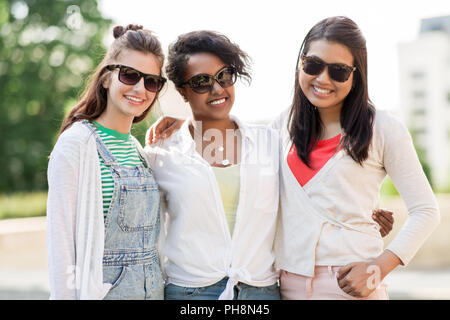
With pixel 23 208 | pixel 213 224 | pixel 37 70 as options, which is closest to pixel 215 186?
pixel 213 224

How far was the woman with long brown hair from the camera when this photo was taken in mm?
2229

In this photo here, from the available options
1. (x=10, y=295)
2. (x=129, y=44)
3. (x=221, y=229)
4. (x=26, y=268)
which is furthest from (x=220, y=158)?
(x=26, y=268)

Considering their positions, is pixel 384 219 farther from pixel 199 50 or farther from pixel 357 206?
pixel 199 50

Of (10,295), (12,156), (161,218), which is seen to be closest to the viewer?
(161,218)

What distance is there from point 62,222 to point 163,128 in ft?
2.83

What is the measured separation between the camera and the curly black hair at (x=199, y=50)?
2691 mm

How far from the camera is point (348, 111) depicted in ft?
8.44

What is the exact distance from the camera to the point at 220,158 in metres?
2.66

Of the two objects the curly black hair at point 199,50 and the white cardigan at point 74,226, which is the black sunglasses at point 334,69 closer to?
the curly black hair at point 199,50

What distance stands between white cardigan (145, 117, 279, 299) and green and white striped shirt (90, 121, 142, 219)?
7.5 inches

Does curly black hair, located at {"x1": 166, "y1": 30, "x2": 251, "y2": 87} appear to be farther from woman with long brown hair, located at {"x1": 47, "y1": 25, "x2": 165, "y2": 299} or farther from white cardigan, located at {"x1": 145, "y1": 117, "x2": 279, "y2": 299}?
white cardigan, located at {"x1": 145, "y1": 117, "x2": 279, "y2": 299}

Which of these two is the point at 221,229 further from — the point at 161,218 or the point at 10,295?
the point at 10,295

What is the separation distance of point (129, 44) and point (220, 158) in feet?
2.49

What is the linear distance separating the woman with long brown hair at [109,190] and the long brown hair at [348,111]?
0.79m
